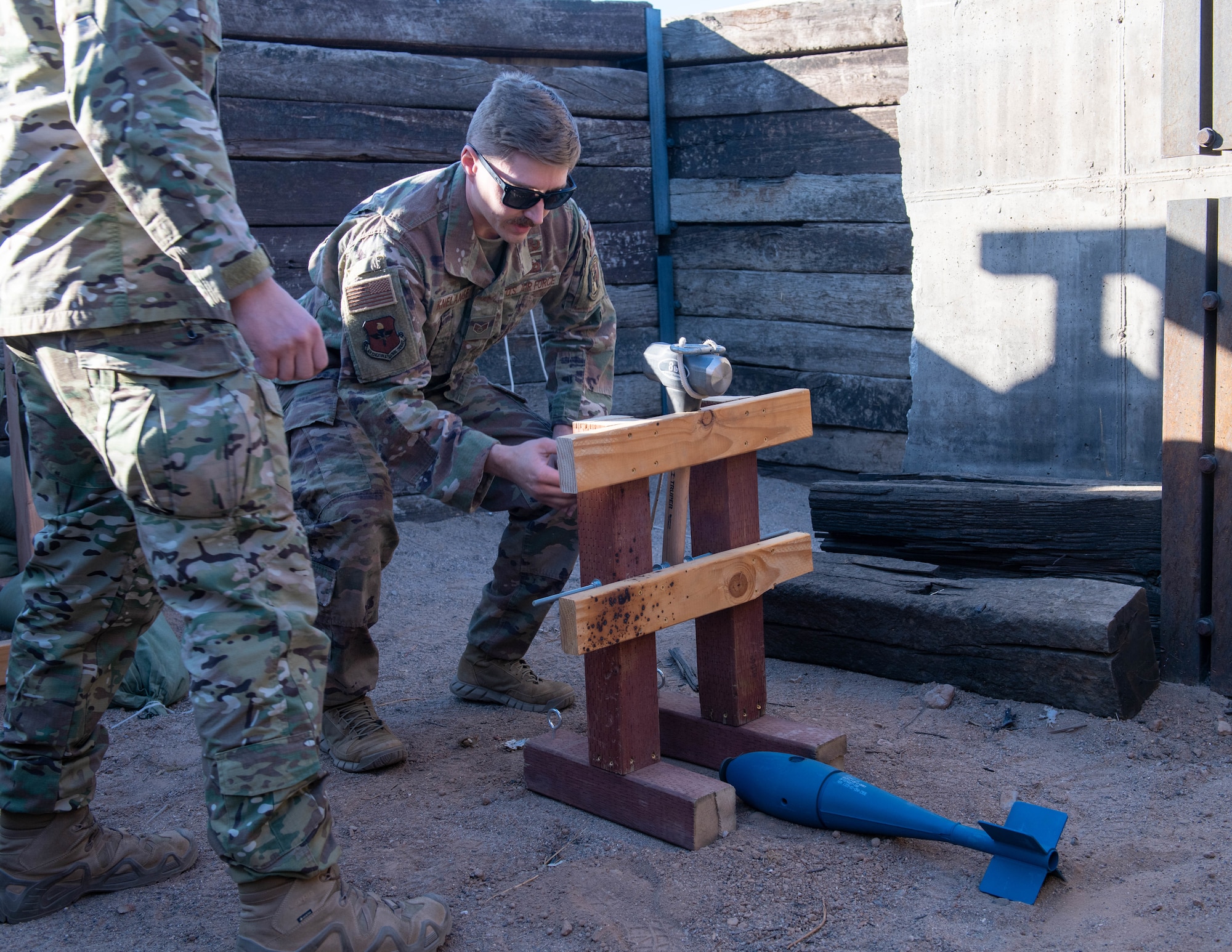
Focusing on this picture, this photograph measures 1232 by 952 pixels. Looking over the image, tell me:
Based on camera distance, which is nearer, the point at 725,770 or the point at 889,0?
the point at 725,770

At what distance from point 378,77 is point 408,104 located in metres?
0.18

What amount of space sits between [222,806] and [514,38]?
4.57 m

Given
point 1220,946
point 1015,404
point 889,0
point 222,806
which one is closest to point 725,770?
point 1220,946

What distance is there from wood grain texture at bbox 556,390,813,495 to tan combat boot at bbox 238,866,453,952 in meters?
0.87

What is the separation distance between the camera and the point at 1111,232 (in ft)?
13.5

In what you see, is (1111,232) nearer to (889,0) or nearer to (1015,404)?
(1015,404)

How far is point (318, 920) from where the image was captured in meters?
1.83

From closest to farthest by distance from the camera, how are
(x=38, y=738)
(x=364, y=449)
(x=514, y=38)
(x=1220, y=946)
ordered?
(x=1220, y=946)
(x=38, y=738)
(x=364, y=449)
(x=514, y=38)

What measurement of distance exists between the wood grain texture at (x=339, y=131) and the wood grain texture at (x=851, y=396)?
1.63 metres

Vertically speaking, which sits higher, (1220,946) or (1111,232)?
(1111,232)

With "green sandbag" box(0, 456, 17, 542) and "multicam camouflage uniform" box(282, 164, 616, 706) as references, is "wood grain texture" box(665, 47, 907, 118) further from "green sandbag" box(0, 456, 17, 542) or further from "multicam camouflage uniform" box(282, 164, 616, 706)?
"green sandbag" box(0, 456, 17, 542)

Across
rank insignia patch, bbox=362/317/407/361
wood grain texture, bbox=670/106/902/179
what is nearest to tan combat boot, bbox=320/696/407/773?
rank insignia patch, bbox=362/317/407/361

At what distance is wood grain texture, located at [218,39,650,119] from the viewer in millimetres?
4766

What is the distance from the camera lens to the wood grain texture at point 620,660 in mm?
2400
